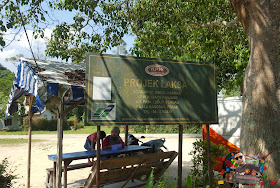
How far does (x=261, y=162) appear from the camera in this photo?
3066mm

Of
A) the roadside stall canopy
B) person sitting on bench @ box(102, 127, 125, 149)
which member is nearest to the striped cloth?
the roadside stall canopy

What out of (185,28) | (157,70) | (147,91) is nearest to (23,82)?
(147,91)

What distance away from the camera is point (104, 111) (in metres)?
4.59

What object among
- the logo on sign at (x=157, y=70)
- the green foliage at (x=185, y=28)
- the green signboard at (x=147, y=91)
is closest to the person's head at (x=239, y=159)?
the green signboard at (x=147, y=91)

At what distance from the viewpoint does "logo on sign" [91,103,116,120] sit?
178 inches

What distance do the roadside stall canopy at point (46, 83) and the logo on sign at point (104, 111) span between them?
785 mm

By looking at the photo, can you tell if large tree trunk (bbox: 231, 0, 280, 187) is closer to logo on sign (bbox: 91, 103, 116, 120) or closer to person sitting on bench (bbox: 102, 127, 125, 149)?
logo on sign (bbox: 91, 103, 116, 120)

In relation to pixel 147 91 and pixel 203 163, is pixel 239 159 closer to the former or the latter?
pixel 147 91

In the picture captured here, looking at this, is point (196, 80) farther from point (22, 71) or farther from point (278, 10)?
point (22, 71)

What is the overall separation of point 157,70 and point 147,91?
0.50m

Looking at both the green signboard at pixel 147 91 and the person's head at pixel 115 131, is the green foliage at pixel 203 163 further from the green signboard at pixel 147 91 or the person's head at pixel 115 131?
the person's head at pixel 115 131

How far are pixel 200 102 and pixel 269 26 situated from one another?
6.42ft

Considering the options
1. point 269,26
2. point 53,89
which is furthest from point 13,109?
point 269,26

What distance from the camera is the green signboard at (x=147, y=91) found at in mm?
4605
